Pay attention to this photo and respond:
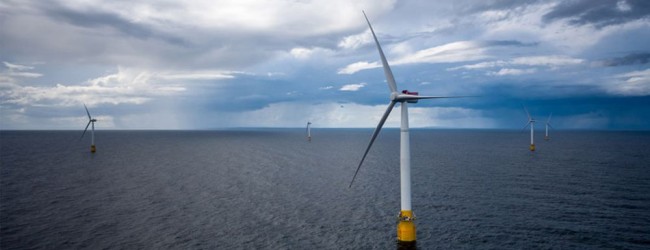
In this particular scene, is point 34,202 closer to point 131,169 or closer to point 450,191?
point 131,169

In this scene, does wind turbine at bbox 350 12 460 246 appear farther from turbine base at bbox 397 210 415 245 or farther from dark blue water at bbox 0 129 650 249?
dark blue water at bbox 0 129 650 249

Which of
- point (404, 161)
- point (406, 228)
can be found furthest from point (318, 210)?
point (404, 161)

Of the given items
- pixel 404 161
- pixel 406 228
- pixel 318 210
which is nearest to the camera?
pixel 404 161

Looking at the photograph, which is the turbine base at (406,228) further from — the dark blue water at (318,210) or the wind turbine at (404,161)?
the dark blue water at (318,210)

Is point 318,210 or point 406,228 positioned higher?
point 406,228

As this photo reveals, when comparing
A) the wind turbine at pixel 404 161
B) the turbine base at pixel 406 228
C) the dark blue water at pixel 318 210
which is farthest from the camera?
the dark blue water at pixel 318 210

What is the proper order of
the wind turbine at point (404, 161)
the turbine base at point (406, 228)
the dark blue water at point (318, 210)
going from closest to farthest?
the wind turbine at point (404, 161)
the turbine base at point (406, 228)
the dark blue water at point (318, 210)

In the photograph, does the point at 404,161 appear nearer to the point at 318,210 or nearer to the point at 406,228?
the point at 406,228

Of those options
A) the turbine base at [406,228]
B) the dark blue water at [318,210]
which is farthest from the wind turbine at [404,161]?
the dark blue water at [318,210]

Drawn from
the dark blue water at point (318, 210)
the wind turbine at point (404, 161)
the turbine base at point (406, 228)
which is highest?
the wind turbine at point (404, 161)

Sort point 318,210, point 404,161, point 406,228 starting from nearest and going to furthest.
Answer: point 404,161, point 406,228, point 318,210

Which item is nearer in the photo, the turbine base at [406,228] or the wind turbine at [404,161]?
the wind turbine at [404,161]
